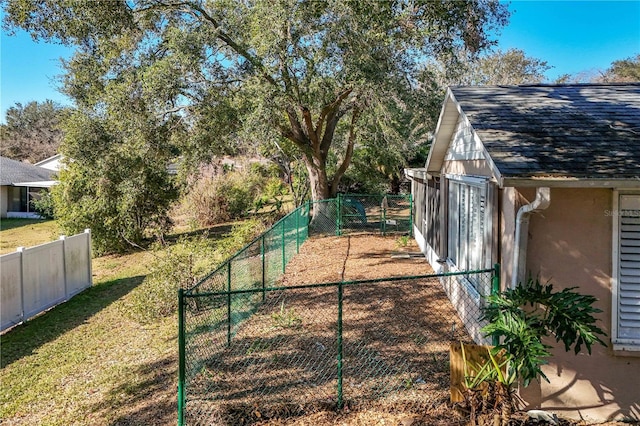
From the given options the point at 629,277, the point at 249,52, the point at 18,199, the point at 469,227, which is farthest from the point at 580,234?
the point at 18,199

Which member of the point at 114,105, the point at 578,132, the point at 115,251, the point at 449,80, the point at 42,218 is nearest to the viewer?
the point at 578,132

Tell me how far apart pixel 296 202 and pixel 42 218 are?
16774 millimetres

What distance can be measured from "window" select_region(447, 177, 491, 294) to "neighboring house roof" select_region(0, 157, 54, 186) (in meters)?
26.9

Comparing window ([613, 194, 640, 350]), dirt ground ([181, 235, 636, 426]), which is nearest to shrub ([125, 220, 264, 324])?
dirt ground ([181, 235, 636, 426])

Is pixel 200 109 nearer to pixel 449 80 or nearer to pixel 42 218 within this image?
pixel 449 80

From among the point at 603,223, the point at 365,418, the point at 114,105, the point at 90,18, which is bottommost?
the point at 365,418

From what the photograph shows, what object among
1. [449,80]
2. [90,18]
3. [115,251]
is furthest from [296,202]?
[90,18]

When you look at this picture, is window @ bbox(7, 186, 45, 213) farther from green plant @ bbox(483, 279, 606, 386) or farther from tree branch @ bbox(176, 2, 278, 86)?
green plant @ bbox(483, 279, 606, 386)

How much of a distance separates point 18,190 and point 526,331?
33014 mm

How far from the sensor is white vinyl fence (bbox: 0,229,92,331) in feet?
25.3

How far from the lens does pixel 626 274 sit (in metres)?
4.28

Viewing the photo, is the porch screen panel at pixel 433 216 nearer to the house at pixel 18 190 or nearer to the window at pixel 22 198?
the house at pixel 18 190

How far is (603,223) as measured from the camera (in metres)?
4.28

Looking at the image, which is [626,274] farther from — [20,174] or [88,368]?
[20,174]
